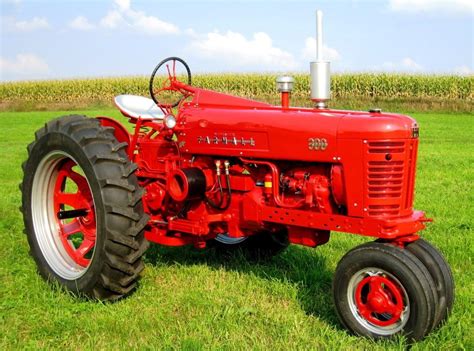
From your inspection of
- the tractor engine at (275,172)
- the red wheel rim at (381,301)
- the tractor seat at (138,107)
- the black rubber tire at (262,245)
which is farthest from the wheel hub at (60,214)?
the red wheel rim at (381,301)

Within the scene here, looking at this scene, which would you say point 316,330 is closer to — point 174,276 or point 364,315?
point 364,315

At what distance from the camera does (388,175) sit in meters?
3.83

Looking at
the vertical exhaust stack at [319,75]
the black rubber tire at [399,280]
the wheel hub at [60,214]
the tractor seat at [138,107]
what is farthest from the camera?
the tractor seat at [138,107]

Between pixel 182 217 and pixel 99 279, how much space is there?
34.7 inches

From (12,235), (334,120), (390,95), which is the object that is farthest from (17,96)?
(334,120)

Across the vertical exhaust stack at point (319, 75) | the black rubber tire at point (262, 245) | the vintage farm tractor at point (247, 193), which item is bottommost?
the black rubber tire at point (262, 245)

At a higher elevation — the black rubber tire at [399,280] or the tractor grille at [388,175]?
the tractor grille at [388,175]

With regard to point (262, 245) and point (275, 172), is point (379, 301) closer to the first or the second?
point (275, 172)

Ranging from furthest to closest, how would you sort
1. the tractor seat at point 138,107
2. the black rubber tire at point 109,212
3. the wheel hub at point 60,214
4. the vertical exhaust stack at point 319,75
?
the tractor seat at point 138,107, the wheel hub at point 60,214, the black rubber tire at point 109,212, the vertical exhaust stack at point 319,75

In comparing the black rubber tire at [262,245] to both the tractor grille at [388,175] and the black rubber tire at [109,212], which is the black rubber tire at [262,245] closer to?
the black rubber tire at [109,212]

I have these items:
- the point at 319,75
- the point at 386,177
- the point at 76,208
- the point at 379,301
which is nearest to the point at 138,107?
the point at 76,208

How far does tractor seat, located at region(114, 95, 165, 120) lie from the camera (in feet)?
17.7

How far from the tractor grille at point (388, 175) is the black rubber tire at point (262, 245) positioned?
162 cm

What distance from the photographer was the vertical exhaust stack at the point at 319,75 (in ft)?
14.0
